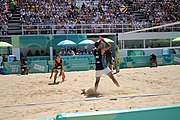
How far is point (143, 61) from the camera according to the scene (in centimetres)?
2138

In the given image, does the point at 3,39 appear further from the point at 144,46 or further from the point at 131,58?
the point at 144,46

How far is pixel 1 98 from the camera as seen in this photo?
8570mm

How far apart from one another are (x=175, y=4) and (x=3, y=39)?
20612 millimetres

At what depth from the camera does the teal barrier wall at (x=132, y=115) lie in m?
2.99

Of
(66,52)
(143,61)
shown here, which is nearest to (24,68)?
(66,52)

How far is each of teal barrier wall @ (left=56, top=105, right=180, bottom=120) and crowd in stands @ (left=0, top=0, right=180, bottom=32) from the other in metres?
22.8

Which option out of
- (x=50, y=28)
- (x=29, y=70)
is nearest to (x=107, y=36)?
(x=50, y=28)

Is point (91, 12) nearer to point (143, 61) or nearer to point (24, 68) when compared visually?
point (143, 61)

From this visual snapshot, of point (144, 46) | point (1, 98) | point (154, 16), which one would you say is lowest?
point (1, 98)

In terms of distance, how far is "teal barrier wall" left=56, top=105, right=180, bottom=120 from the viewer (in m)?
2.99

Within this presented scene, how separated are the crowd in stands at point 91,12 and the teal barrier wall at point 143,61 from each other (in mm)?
7207

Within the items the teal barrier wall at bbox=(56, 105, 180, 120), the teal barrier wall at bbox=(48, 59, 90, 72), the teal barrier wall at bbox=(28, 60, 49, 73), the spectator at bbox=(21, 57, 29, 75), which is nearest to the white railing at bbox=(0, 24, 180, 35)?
the teal barrier wall at bbox=(48, 59, 90, 72)

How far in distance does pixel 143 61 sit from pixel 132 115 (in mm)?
18549

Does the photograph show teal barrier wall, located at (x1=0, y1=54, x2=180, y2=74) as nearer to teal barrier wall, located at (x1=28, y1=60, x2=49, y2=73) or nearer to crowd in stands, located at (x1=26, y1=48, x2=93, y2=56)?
teal barrier wall, located at (x1=28, y1=60, x2=49, y2=73)
